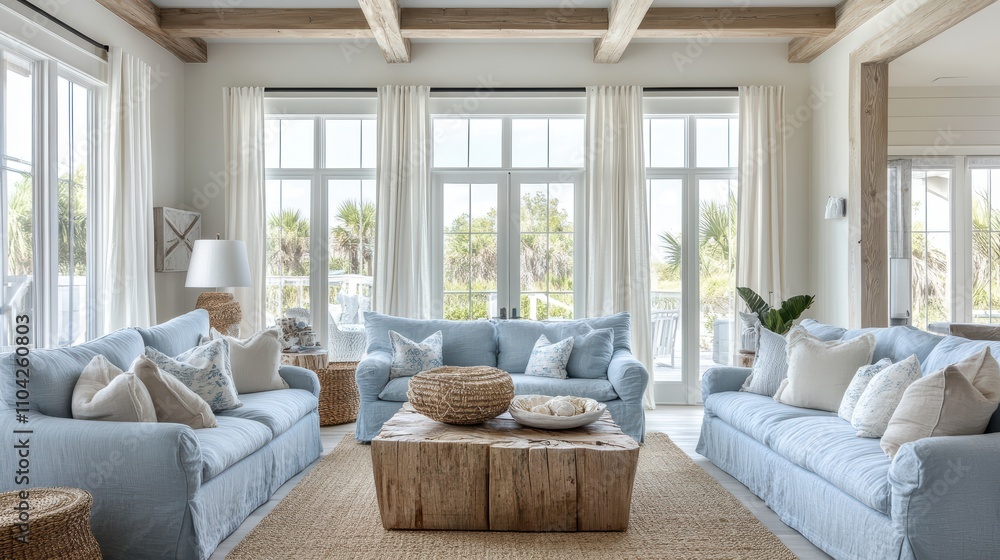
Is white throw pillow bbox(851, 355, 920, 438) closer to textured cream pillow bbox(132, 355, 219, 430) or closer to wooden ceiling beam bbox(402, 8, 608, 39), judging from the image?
textured cream pillow bbox(132, 355, 219, 430)

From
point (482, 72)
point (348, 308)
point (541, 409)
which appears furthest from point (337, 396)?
point (482, 72)

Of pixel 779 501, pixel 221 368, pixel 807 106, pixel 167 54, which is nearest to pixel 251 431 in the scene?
pixel 221 368

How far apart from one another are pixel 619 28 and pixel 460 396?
3188mm

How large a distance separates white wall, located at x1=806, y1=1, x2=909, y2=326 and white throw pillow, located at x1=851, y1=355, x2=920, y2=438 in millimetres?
2438

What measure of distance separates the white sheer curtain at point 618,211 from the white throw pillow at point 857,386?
2.48m

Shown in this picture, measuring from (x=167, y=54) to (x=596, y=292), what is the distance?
399cm

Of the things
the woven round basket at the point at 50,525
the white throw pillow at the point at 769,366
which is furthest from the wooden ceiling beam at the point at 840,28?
the woven round basket at the point at 50,525

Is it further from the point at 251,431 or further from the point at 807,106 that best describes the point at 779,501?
the point at 807,106

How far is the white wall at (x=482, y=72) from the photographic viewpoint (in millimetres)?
5703

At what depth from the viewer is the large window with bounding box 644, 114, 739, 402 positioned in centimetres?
581

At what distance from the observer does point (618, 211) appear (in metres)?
5.61

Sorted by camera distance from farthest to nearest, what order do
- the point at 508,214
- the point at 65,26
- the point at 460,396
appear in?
the point at 508,214 → the point at 65,26 → the point at 460,396

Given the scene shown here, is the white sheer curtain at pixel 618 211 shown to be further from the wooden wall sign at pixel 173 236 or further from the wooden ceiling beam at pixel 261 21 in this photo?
the wooden wall sign at pixel 173 236

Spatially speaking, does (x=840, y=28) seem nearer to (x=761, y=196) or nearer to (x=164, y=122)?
(x=761, y=196)
